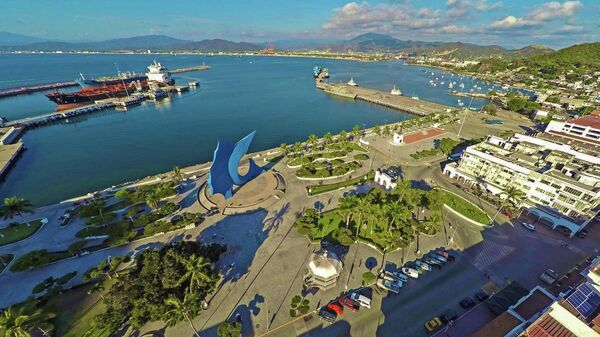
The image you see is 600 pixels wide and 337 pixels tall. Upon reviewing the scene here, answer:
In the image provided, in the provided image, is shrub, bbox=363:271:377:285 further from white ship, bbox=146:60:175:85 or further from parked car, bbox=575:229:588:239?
white ship, bbox=146:60:175:85

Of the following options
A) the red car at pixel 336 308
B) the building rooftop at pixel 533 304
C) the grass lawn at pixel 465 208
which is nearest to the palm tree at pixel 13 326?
the red car at pixel 336 308

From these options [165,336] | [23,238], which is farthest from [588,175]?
[23,238]

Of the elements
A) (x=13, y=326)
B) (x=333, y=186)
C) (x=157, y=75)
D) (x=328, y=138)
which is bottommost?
(x=333, y=186)

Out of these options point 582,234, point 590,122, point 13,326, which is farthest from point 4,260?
point 590,122

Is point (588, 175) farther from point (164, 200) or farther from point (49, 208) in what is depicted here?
point (49, 208)

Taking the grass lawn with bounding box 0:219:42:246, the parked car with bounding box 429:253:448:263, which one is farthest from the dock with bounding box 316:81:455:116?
the grass lawn with bounding box 0:219:42:246

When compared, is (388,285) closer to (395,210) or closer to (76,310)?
(395,210)
